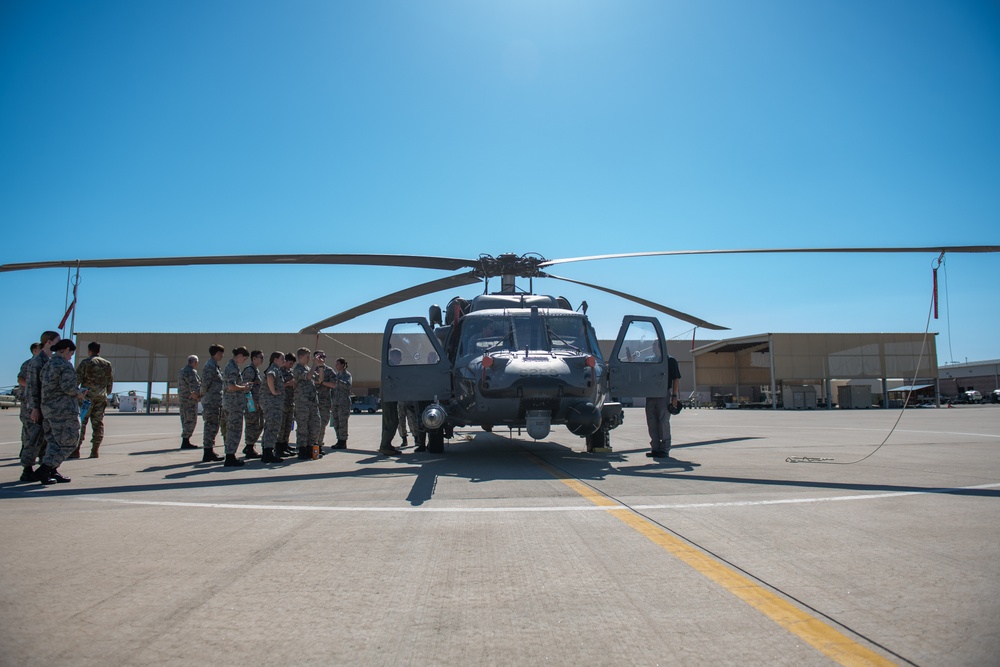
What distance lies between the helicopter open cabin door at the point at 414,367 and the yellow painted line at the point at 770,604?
5289mm

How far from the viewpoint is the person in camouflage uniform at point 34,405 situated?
23.9 feet

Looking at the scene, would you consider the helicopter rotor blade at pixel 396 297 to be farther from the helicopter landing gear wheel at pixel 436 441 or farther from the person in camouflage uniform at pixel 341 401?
the helicopter landing gear wheel at pixel 436 441

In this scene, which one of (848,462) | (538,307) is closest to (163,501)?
(538,307)

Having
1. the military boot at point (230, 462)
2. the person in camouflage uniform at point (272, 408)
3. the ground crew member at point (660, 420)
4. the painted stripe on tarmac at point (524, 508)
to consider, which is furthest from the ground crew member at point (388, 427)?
the painted stripe on tarmac at point (524, 508)

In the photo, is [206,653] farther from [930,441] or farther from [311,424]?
[930,441]

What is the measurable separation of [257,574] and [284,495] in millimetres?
2939

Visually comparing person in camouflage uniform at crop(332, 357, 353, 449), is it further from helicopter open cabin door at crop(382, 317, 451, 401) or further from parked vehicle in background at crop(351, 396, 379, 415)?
parked vehicle in background at crop(351, 396, 379, 415)

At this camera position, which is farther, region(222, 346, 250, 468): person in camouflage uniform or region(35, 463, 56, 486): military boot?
region(222, 346, 250, 468): person in camouflage uniform

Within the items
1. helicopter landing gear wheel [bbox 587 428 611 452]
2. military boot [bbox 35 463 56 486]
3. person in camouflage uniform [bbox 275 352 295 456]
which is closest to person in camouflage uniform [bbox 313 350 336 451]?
person in camouflage uniform [bbox 275 352 295 456]

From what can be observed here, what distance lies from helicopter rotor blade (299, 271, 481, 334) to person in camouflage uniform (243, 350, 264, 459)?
5.57ft

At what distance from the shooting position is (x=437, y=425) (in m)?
8.75

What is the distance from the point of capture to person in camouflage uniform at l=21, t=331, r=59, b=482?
7270 millimetres

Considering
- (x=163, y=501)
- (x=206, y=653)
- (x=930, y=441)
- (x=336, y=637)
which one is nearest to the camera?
(x=206, y=653)

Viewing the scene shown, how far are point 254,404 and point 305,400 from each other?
0.81m
